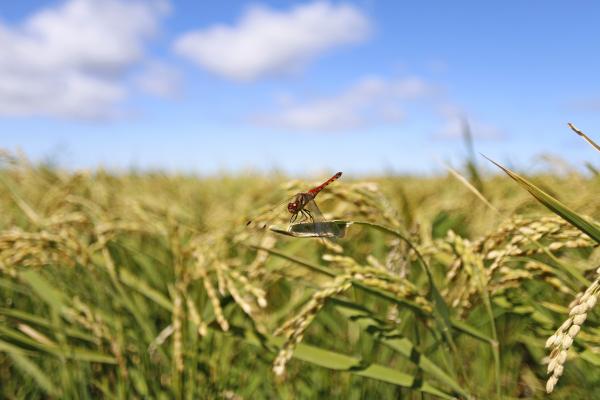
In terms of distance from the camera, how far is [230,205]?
4.58 m

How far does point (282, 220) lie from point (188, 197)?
342 centimetres

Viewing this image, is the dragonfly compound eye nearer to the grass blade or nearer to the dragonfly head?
the dragonfly head

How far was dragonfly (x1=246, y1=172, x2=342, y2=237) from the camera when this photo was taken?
83 cm

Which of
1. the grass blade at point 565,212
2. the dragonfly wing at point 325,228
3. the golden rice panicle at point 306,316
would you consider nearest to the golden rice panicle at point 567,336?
the grass blade at point 565,212

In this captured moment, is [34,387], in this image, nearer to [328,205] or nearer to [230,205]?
[230,205]

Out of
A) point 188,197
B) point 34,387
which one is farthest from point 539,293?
point 188,197

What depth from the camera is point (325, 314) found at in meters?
2.38

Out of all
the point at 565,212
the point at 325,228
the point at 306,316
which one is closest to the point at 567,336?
the point at 565,212

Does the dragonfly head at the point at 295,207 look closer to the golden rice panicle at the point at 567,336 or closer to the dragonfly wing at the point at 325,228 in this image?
the dragonfly wing at the point at 325,228

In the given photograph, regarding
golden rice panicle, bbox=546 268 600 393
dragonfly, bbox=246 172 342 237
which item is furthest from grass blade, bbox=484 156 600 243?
dragonfly, bbox=246 172 342 237

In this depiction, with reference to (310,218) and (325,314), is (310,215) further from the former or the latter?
(325,314)

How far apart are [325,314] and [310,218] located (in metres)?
1.49

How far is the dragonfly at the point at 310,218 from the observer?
0.83 metres

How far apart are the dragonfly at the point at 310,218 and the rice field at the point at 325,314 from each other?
0.67 ft
